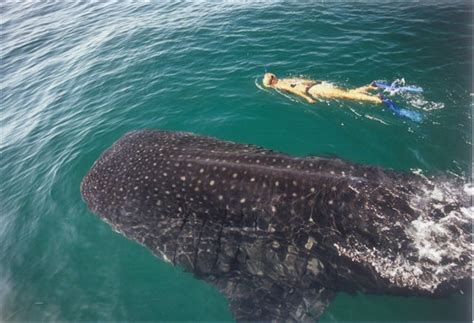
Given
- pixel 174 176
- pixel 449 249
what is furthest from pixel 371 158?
pixel 174 176

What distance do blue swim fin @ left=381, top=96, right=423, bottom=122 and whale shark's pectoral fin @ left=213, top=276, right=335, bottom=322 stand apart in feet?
26.9

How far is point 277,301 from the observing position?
8570 mm

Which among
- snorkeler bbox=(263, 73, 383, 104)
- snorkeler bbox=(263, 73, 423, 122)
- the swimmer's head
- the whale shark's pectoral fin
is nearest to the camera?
the whale shark's pectoral fin

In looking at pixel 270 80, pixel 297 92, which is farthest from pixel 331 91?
pixel 270 80

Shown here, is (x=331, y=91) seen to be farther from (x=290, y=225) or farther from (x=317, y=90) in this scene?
(x=290, y=225)

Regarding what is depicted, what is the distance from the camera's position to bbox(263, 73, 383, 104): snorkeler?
584 inches

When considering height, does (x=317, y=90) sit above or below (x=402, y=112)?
above

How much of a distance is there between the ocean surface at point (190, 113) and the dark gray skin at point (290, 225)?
1.28m

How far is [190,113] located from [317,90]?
567 centimetres

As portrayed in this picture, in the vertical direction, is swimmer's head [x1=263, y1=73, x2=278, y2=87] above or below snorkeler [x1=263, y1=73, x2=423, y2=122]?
above

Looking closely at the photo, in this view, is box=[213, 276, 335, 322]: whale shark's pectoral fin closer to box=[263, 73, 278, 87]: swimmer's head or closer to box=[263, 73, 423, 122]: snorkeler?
box=[263, 73, 423, 122]: snorkeler

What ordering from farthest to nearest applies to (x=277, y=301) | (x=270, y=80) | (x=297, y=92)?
(x=270, y=80), (x=297, y=92), (x=277, y=301)

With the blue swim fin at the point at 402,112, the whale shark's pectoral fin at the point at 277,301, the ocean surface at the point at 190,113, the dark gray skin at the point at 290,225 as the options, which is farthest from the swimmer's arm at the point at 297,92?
the whale shark's pectoral fin at the point at 277,301

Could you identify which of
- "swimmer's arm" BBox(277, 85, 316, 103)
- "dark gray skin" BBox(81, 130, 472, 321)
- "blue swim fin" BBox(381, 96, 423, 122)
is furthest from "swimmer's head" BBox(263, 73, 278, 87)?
"dark gray skin" BBox(81, 130, 472, 321)
